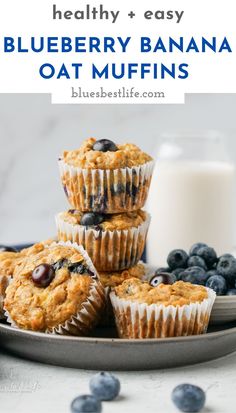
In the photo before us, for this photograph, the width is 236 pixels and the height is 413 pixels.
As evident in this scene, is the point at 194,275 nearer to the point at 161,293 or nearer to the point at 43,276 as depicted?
the point at 161,293

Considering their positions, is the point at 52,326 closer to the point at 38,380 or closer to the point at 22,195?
the point at 38,380

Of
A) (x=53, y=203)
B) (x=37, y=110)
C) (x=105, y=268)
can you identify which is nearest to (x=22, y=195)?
(x=53, y=203)

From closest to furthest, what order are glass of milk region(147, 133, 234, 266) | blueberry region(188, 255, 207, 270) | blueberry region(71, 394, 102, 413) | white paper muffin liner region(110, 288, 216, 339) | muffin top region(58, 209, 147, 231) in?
blueberry region(71, 394, 102, 413), white paper muffin liner region(110, 288, 216, 339), muffin top region(58, 209, 147, 231), blueberry region(188, 255, 207, 270), glass of milk region(147, 133, 234, 266)

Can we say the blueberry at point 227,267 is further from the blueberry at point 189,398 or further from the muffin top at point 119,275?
the blueberry at point 189,398

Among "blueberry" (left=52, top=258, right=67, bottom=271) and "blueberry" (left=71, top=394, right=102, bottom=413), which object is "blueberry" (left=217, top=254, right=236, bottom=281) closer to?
"blueberry" (left=52, top=258, right=67, bottom=271)

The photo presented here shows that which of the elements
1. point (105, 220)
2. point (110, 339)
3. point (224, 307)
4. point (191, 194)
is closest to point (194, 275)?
point (224, 307)

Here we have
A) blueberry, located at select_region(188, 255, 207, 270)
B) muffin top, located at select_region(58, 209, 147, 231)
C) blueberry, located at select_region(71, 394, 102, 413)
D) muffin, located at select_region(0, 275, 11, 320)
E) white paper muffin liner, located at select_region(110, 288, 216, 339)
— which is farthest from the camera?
blueberry, located at select_region(188, 255, 207, 270)

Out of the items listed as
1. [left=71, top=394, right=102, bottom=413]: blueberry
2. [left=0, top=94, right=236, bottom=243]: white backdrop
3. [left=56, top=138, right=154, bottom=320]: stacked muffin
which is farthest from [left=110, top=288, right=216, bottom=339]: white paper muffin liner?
[left=0, top=94, right=236, bottom=243]: white backdrop
